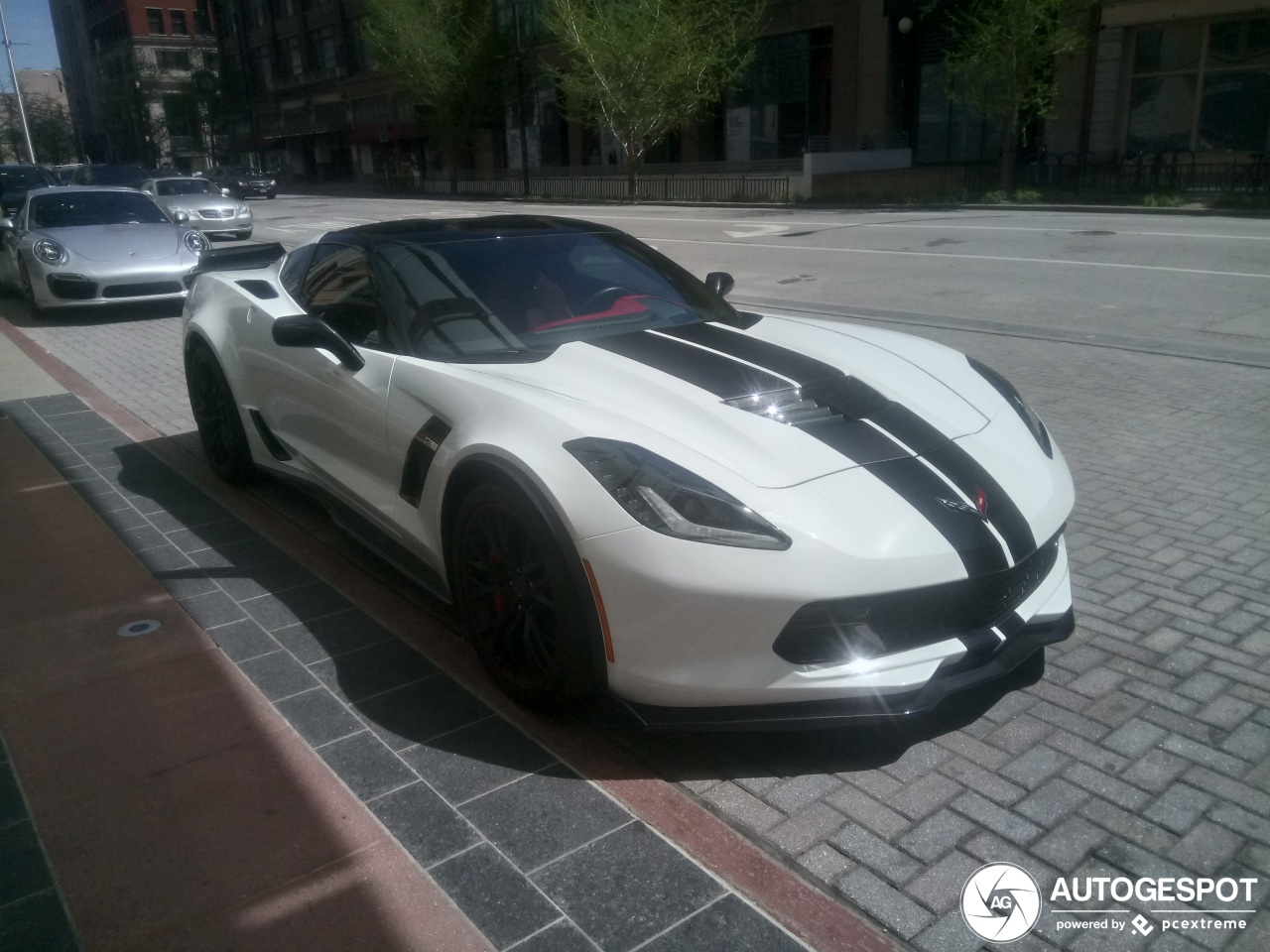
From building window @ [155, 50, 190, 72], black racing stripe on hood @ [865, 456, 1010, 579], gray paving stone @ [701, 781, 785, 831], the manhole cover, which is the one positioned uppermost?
building window @ [155, 50, 190, 72]

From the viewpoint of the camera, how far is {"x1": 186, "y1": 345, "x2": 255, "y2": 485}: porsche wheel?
5.36 metres

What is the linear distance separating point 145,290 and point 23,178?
15449 millimetres

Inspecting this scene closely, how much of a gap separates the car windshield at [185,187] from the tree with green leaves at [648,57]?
14.3 metres

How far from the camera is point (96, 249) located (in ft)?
38.8

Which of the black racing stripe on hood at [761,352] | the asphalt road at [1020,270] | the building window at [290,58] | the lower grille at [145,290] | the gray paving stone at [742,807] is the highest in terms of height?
the building window at [290,58]

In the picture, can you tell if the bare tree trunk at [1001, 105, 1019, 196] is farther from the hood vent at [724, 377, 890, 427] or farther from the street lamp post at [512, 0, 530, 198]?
the hood vent at [724, 377, 890, 427]

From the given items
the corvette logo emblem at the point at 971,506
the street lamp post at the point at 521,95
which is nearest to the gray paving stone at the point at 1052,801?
the corvette logo emblem at the point at 971,506

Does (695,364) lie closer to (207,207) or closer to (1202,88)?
(207,207)

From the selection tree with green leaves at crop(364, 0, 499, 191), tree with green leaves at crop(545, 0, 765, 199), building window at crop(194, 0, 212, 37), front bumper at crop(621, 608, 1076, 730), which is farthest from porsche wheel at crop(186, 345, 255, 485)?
building window at crop(194, 0, 212, 37)

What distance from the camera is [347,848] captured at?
2.70m

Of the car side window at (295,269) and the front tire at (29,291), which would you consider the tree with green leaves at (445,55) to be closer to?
the front tire at (29,291)

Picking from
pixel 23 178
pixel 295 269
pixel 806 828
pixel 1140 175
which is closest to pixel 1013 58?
pixel 1140 175

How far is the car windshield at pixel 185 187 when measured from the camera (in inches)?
Answer: 964

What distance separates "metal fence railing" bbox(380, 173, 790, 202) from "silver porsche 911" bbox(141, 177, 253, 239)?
1531 cm
